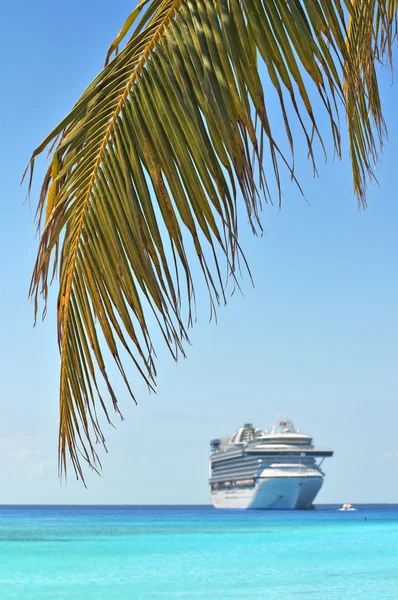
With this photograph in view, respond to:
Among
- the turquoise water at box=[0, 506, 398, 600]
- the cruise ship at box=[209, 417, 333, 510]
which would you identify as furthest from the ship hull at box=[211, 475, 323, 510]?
the turquoise water at box=[0, 506, 398, 600]

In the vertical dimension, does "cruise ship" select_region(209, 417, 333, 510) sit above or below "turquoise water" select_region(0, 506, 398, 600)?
above

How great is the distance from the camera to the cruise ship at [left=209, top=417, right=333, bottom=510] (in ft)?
219

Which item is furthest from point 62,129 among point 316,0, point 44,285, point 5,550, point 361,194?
→ point 5,550

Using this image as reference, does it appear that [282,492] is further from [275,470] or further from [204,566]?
[204,566]

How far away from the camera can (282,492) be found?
222ft

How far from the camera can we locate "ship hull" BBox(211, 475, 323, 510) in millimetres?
66688

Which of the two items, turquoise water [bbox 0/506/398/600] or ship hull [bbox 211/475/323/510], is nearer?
turquoise water [bbox 0/506/398/600]

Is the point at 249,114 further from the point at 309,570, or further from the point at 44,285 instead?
the point at 309,570

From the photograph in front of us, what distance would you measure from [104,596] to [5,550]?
18932 mm

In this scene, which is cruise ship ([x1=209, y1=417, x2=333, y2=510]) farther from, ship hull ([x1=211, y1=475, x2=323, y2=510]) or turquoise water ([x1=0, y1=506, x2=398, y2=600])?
turquoise water ([x1=0, y1=506, x2=398, y2=600])

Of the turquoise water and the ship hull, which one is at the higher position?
the ship hull

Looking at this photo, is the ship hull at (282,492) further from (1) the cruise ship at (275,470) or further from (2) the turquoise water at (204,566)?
(2) the turquoise water at (204,566)

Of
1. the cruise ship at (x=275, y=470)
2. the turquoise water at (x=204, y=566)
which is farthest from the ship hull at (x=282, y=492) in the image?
the turquoise water at (x=204, y=566)

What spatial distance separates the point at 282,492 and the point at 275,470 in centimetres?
222
